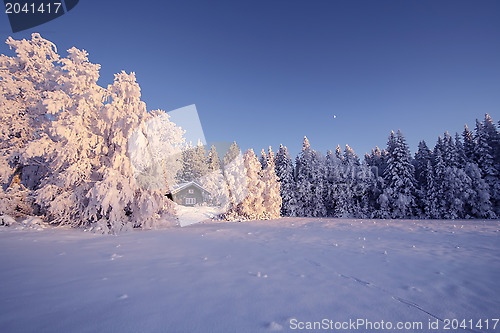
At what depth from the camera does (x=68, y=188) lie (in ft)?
34.9

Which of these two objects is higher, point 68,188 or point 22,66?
point 22,66

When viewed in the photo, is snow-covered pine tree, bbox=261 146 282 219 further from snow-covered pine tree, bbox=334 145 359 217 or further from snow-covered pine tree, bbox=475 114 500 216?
snow-covered pine tree, bbox=475 114 500 216

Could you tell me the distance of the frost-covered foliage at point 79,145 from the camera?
32.6 ft

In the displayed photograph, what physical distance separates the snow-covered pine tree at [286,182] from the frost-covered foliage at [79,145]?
1029 inches

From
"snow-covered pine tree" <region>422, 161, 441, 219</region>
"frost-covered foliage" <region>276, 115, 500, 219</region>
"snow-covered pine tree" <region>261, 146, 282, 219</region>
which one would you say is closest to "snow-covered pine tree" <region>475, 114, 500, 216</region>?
"frost-covered foliage" <region>276, 115, 500, 219</region>

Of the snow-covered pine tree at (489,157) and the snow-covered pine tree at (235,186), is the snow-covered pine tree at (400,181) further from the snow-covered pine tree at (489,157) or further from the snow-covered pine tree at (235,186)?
the snow-covered pine tree at (235,186)

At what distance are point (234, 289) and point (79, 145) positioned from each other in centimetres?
1132

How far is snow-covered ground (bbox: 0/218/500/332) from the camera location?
2.50 m

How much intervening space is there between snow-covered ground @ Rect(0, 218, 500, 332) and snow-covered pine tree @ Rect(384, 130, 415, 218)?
28.0m

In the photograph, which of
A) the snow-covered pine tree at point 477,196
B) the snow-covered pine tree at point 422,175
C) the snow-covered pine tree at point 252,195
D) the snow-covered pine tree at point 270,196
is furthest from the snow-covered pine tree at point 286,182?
the snow-covered pine tree at point 477,196

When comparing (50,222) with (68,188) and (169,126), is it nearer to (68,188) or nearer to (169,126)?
(68,188)

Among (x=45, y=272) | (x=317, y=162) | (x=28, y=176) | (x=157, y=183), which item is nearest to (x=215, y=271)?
(x=45, y=272)

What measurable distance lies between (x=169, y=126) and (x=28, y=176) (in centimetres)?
920

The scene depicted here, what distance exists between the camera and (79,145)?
33.8 feet
